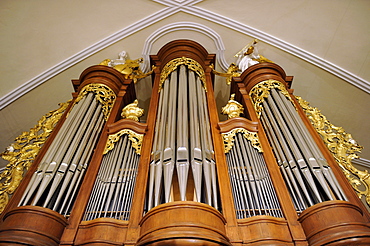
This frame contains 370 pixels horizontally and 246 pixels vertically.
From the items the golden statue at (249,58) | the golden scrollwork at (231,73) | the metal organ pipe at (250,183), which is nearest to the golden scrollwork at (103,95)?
the golden scrollwork at (231,73)

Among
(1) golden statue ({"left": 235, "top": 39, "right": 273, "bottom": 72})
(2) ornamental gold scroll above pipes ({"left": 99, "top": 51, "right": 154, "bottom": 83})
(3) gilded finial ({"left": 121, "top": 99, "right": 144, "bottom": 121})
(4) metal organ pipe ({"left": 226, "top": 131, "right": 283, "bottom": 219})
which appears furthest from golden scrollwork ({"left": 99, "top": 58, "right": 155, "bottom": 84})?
(4) metal organ pipe ({"left": 226, "top": 131, "right": 283, "bottom": 219})

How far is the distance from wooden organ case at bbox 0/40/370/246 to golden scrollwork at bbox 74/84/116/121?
0.02 m

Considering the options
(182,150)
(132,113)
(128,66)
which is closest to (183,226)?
(182,150)

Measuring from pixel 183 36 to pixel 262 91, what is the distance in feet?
6.88

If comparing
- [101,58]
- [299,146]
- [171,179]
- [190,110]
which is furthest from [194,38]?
[171,179]

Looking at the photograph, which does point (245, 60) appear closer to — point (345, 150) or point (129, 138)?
point (345, 150)

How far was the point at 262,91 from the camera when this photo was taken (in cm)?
406

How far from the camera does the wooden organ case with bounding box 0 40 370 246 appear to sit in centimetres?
219

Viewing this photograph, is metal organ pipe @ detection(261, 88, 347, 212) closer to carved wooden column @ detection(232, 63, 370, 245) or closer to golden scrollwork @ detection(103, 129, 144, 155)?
carved wooden column @ detection(232, 63, 370, 245)

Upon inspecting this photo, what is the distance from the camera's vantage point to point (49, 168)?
2.80 m

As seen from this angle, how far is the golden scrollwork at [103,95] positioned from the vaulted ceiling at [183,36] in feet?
4.35

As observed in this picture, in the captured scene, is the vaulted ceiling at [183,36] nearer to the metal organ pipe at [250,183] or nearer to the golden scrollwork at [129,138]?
the golden scrollwork at [129,138]

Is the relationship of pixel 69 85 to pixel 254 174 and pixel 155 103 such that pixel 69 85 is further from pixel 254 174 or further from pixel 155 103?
pixel 254 174

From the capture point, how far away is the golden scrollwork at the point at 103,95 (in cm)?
400
